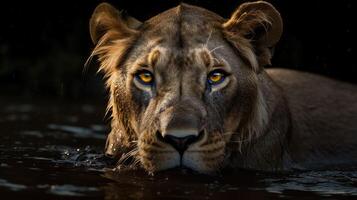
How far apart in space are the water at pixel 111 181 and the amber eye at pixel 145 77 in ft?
2.21

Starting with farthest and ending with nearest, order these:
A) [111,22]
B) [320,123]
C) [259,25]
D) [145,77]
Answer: [320,123] → [111,22] → [259,25] → [145,77]

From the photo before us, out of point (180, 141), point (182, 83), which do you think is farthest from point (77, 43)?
point (180, 141)

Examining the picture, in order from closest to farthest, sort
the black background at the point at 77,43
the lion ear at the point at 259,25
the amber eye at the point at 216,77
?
the amber eye at the point at 216,77 < the lion ear at the point at 259,25 < the black background at the point at 77,43

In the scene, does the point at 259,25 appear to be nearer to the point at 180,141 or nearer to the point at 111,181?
the point at 180,141

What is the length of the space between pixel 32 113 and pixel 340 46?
4.56 metres

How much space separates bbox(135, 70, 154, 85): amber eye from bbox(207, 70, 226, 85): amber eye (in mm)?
437

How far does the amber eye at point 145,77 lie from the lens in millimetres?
6746

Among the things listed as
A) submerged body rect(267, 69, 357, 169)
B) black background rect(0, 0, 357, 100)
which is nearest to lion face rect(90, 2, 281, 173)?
submerged body rect(267, 69, 357, 169)

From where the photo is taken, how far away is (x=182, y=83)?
6492 millimetres

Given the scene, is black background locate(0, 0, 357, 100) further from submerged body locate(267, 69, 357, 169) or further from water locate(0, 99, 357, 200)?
water locate(0, 99, 357, 200)

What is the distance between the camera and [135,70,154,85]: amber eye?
6746 millimetres

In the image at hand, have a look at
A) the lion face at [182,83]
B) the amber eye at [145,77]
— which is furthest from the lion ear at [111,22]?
the amber eye at [145,77]

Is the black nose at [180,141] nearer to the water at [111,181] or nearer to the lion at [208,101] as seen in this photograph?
the lion at [208,101]

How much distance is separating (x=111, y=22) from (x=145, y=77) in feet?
2.85
